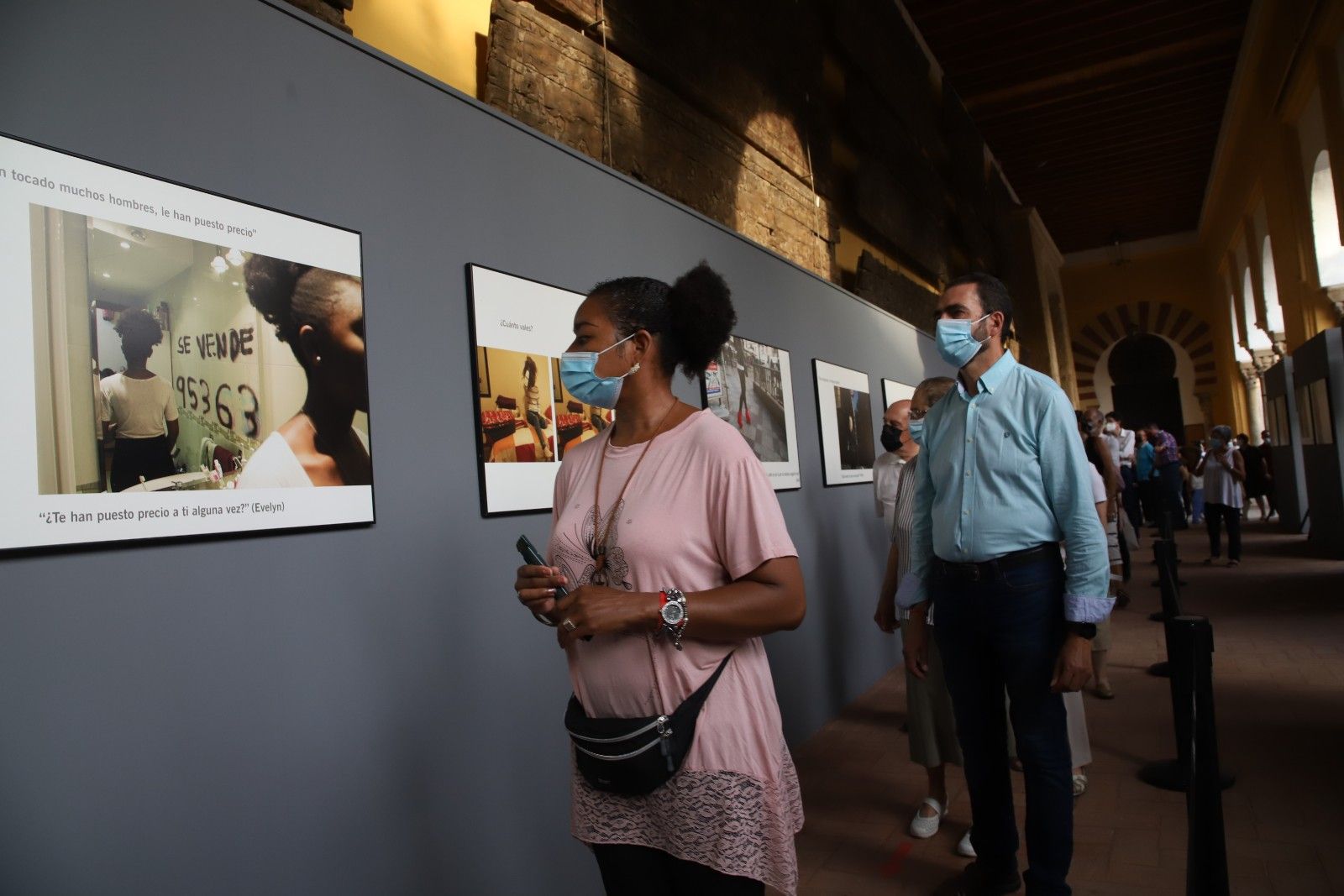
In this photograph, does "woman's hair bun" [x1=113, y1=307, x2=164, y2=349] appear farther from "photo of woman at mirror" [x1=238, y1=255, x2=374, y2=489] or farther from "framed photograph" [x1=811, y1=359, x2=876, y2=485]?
"framed photograph" [x1=811, y1=359, x2=876, y2=485]

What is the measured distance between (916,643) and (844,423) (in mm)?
3212

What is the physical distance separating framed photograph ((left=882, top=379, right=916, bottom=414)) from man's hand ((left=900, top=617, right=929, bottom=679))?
4053 millimetres

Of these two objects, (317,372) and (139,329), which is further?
(317,372)

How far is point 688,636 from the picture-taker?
1.51 m

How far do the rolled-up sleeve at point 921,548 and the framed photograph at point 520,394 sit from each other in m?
1.11

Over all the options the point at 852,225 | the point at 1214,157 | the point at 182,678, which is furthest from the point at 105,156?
the point at 1214,157

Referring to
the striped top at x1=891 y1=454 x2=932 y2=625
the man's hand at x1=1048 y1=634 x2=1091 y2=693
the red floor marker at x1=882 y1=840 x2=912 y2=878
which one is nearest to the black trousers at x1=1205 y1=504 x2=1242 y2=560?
the striped top at x1=891 y1=454 x2=932 y2=625

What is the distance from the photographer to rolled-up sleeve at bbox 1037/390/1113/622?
2.36 meters

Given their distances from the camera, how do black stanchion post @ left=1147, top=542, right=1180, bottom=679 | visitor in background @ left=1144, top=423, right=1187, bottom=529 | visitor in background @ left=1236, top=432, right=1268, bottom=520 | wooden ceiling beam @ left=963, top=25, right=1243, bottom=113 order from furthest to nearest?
visitor in background @ left=1236, top=432, right=1268, bottom=520
wooden ceiling beam @ left=963, top=25, right=1243, bottom=113
visitor in background @ left=1144, top=423, right=1187, bottom=529
black stanchion post @ left=1147, top=542, right=1180, bottom=679

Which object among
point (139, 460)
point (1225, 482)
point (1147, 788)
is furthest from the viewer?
point (1225, 482)

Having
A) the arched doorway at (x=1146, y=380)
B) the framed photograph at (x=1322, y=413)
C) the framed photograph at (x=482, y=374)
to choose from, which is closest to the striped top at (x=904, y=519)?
the framed photograph at (x=482, y=374)

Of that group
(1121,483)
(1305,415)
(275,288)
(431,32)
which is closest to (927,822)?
(275,288)

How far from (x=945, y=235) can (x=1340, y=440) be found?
5003mm

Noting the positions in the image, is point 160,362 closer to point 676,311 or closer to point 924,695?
point 676,311
